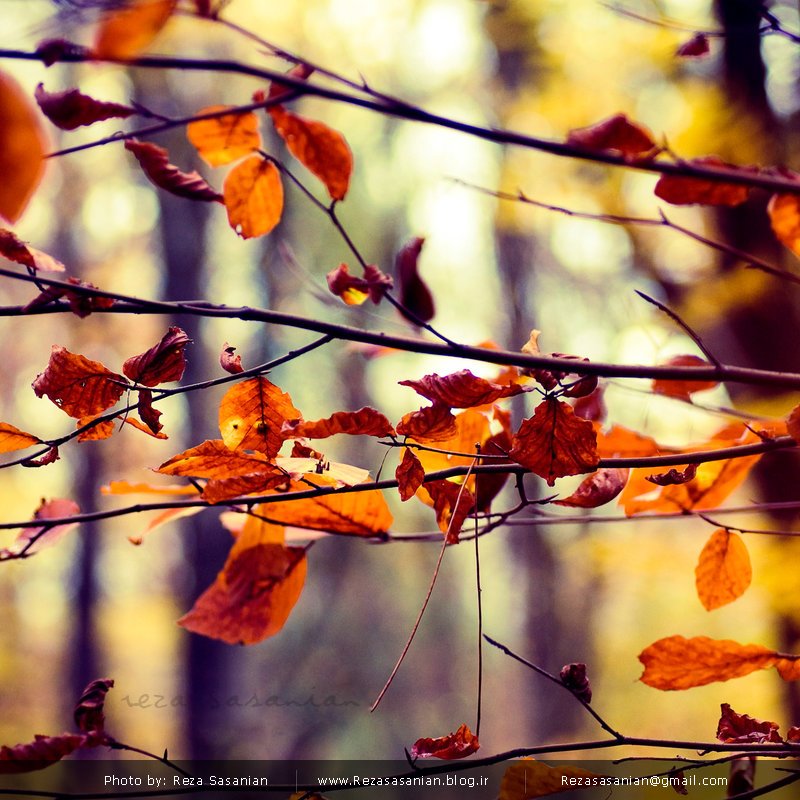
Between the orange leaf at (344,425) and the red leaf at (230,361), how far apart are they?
43 millimetres

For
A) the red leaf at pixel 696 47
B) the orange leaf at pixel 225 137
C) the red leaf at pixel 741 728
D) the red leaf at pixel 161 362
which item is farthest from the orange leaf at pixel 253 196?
the red leaf at pixel 741 728

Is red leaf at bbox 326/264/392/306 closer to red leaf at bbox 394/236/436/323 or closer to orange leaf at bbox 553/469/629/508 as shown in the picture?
red leaf at bbox 394/236/436/323

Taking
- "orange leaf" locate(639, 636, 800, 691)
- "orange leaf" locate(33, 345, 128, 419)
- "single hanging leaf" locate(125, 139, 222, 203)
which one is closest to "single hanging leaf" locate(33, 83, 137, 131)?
"single hanging leaf" locate(125, 139, 222, 203)

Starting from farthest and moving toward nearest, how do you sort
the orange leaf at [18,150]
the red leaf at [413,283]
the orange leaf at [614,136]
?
the red leaf at [413,283] < the orange leaf at [614,136] < the orange leaf at [18,150]

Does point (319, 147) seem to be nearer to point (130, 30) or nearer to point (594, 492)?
point (130, 30)

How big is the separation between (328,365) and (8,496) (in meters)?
2.54

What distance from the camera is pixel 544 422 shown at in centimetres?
35

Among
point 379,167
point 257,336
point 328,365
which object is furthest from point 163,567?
point 379,167

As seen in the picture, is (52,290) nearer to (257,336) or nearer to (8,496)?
(257,336)

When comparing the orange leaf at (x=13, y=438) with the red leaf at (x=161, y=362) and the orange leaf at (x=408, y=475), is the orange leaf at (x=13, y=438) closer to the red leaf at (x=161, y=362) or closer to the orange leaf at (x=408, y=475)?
the red leaf at (x=161, y=362)

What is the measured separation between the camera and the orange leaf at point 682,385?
54cm

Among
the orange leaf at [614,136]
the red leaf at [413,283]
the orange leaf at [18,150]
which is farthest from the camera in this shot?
the red leaf at [413,283]

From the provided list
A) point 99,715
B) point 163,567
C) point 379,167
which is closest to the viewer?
point 99,715

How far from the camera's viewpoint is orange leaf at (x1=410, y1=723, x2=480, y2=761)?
0.36 meters
